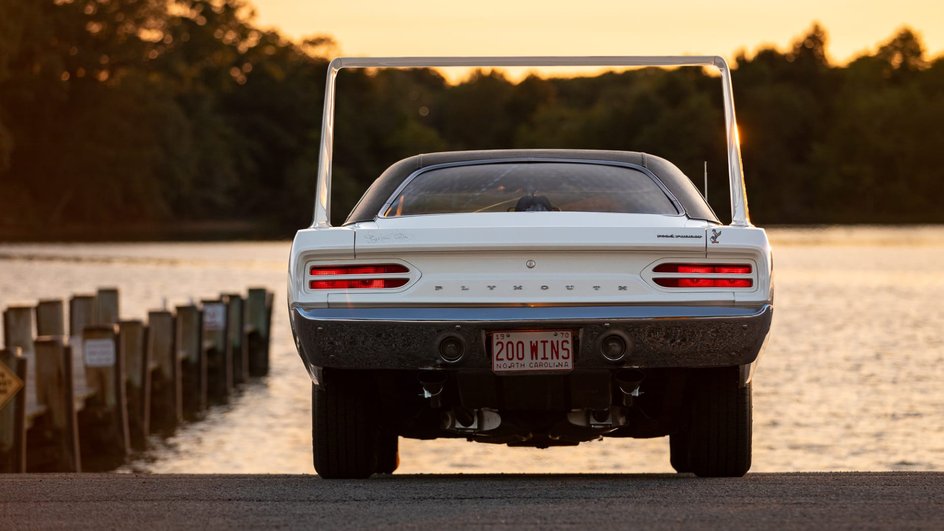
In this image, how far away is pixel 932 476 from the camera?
314 inches

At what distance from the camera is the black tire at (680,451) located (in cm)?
804

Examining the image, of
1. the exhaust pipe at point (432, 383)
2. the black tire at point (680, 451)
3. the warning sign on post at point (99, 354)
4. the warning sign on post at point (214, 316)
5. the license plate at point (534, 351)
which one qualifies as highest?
the license plate at point (534, 351)

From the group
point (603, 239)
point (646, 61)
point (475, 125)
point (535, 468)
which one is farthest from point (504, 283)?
point (475, 125)

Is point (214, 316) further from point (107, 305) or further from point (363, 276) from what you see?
point (363, 276)

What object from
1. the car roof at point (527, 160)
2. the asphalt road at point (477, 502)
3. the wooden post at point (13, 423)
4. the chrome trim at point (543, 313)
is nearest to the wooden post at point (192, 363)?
the wooden post at point (13, 423)

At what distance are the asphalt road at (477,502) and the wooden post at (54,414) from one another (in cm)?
814

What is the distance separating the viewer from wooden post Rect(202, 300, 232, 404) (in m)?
26.1

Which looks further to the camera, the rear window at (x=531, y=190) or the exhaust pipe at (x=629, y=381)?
the rear window at (x=531, y=190)

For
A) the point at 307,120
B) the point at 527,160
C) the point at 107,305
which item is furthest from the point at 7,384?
the point at 307,120

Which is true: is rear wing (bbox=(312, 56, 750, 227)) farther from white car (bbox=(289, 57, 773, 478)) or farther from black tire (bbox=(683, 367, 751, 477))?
black tire (bbox=(683, 367, 751, 477))

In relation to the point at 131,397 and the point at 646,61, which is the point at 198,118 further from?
the point at 646,61

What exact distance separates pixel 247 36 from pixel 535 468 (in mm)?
104010

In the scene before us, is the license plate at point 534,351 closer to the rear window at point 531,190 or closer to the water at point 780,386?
the rear window at point 531,190

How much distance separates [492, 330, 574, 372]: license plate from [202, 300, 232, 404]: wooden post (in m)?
19.4
